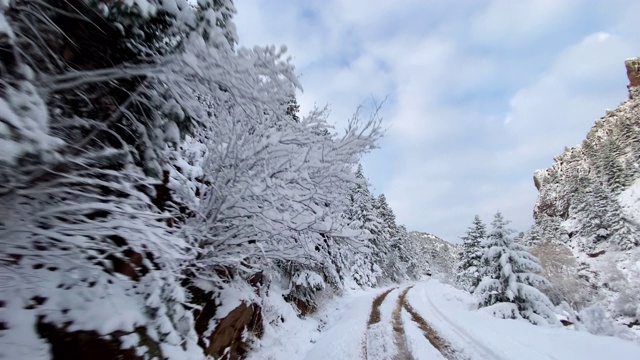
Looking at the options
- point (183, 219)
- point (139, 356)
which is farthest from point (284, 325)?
point (139, 356)

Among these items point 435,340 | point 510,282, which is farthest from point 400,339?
point 510,282

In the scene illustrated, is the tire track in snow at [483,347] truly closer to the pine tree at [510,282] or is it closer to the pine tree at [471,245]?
the pine tree at [510,282]

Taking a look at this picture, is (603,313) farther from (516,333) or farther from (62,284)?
(62,284)

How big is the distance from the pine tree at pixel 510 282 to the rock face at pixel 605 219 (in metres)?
8.71

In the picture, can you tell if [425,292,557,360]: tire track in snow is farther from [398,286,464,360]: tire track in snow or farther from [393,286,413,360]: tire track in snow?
[393,286,413,360]: tire track in snow

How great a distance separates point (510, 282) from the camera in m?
13.0

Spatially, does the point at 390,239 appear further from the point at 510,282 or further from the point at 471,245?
the point at 510,282

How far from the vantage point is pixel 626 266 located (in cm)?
3188

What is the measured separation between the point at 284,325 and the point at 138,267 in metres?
6.55

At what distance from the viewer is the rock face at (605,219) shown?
24344 millimetres

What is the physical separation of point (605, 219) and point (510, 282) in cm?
4632

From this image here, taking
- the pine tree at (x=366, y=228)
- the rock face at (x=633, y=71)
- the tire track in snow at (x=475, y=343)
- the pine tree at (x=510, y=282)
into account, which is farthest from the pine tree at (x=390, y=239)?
the rock face at (x=633, y=71)

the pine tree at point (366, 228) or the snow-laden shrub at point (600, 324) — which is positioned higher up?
the pine tree at point (366, 228)

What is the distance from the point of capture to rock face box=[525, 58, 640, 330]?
24344mm
